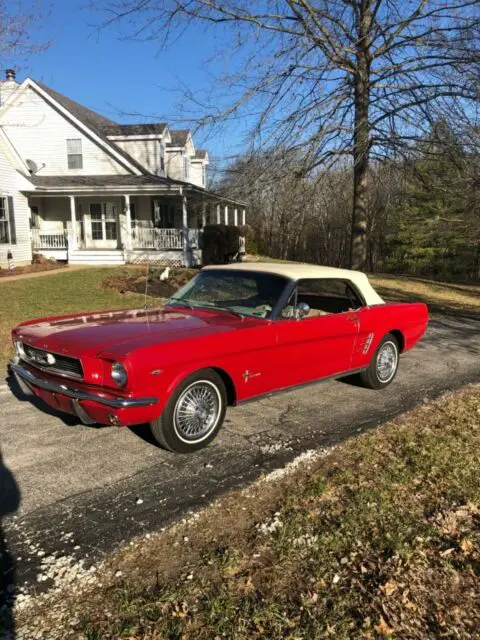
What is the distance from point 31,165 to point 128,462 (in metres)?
22.1

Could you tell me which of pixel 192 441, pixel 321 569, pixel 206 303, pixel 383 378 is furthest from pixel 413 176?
pixel 321 569

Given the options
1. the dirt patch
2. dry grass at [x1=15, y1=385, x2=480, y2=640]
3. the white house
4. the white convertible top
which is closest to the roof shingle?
the white house

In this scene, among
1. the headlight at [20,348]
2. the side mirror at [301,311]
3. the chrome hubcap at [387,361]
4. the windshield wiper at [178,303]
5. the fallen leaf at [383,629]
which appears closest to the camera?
the fallen leaf at [383,629]

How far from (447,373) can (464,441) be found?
8.61 feet

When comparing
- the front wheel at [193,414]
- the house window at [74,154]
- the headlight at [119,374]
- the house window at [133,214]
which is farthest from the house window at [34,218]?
the headlight at [119,374]

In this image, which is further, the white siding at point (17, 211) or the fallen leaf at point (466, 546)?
the white siding at point (17, 211)

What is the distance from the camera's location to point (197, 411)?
13.0 feet

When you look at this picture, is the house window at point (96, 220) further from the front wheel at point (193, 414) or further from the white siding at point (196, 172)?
the front wheel at point (193, 414)

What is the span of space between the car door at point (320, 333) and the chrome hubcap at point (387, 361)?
→ 2.08 feet

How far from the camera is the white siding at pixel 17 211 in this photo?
19.0 metres

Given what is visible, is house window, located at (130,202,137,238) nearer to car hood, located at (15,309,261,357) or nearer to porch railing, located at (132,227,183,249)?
porch railing, located at (132,227,183,249)

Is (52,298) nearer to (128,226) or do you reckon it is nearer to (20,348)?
(20,348)

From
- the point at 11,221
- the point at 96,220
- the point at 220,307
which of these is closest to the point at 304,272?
the point at 220,307

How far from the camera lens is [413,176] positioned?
12.0 m
